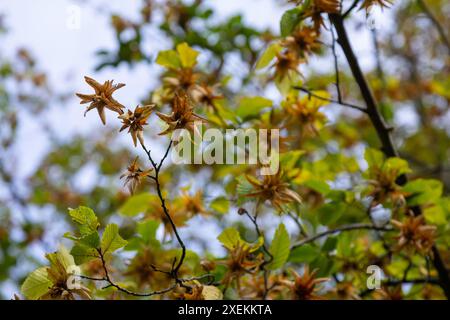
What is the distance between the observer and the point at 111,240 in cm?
139

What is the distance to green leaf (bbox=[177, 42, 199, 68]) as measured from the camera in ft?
6.34

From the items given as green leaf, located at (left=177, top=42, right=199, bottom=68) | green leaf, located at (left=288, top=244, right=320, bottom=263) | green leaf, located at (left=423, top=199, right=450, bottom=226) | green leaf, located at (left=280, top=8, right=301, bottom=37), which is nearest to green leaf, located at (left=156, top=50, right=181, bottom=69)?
green leaf, located at (left=177, top=42, right=199, bottom=68)

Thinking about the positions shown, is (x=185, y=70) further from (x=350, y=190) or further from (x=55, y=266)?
A: (x=55, y=266)

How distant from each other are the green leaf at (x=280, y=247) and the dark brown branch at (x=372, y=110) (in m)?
0.54

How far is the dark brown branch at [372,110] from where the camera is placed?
70.9 inches

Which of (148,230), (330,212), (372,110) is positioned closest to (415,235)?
(330,212)

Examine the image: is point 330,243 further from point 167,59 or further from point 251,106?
point 167,59

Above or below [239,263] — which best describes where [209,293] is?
below

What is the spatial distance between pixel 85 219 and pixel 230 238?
420 millimetres

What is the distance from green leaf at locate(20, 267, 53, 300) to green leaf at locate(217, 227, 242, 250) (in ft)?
1.53

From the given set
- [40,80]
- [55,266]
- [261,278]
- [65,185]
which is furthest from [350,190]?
[40,80]

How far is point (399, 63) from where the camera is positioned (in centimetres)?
535

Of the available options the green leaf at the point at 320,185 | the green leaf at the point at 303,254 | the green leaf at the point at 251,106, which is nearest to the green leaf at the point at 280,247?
the green leaf at the point at 303,254

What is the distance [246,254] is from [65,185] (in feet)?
12.3
